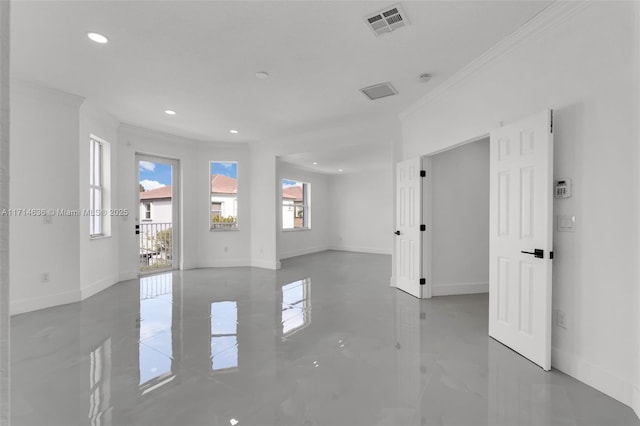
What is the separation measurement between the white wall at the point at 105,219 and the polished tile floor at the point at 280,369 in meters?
0.63

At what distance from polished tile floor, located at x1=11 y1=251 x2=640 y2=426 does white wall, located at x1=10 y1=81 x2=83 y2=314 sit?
1.16 ft

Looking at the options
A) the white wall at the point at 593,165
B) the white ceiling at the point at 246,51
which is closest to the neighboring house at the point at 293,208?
the white ceiling at the point at 246,51

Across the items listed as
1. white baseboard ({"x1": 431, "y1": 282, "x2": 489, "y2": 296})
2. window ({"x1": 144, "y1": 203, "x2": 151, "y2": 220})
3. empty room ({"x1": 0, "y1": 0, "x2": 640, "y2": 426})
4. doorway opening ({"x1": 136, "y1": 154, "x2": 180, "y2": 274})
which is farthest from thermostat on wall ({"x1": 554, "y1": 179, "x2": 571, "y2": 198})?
window ({"x1": 144, "y1": 203, "x2": 151, "y2": 220})

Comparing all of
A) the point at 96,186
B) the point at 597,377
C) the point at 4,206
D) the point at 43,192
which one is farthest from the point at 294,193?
the point at 4,206

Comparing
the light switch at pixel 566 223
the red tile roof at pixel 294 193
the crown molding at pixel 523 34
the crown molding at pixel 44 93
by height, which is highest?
the crown molding at pixel 523 34

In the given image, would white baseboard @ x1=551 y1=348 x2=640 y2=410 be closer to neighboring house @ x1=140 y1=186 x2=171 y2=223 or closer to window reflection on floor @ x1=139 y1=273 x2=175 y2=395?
window reflection on floor @ x1=139 y1=273 x2=175 y2=395

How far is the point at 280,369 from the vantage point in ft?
7.99

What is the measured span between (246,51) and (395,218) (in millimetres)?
3258

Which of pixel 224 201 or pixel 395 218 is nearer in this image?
pixel 395 218

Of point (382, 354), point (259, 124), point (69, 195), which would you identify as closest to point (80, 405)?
point (382, 354)

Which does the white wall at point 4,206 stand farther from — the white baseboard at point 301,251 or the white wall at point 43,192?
the white baseboard at point 301,251

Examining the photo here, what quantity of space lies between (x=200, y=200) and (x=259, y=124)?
7.96 ft

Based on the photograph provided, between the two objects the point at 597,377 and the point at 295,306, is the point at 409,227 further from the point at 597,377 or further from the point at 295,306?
the point at 597,377

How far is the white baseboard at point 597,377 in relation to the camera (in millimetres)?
1977
